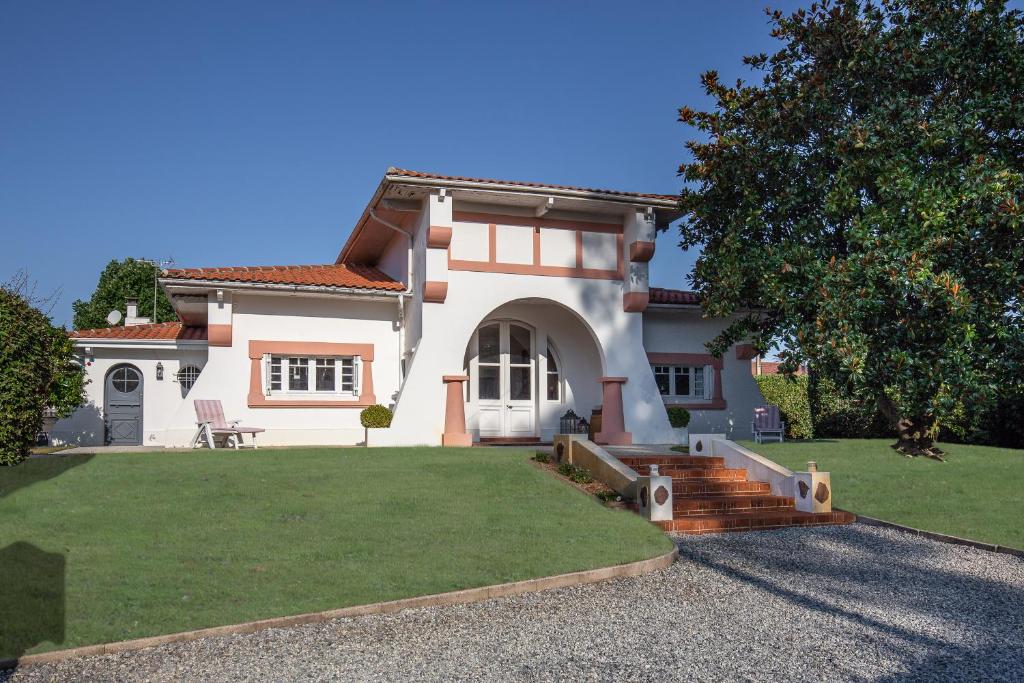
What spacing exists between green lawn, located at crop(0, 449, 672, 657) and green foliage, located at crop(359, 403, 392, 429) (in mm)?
3137

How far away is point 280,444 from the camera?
1625cm

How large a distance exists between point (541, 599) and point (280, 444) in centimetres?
1048

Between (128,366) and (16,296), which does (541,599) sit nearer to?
(16,296)

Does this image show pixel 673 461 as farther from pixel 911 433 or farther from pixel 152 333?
pixel 152 333

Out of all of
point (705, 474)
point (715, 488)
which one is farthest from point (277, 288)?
point (715, 488)

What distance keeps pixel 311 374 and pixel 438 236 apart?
4.01 meters

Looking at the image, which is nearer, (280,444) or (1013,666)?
(1013,666)

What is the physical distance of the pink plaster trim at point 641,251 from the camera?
16.9 metres

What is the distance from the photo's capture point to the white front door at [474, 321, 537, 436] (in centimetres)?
1786

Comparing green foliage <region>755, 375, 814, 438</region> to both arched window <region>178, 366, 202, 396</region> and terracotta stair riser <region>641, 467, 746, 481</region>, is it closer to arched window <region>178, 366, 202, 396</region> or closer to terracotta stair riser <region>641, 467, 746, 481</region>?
terracotta stair riser <region>641, 467, 746, 481</region>

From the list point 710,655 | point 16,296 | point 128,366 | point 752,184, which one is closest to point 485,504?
point 710,655

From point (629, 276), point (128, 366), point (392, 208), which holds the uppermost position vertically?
point (392, 208)

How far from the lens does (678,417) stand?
58.3 feet

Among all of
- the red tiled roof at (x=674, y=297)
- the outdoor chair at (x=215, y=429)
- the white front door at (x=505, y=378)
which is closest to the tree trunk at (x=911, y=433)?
the red tiled roof at (x=674, y=297)
